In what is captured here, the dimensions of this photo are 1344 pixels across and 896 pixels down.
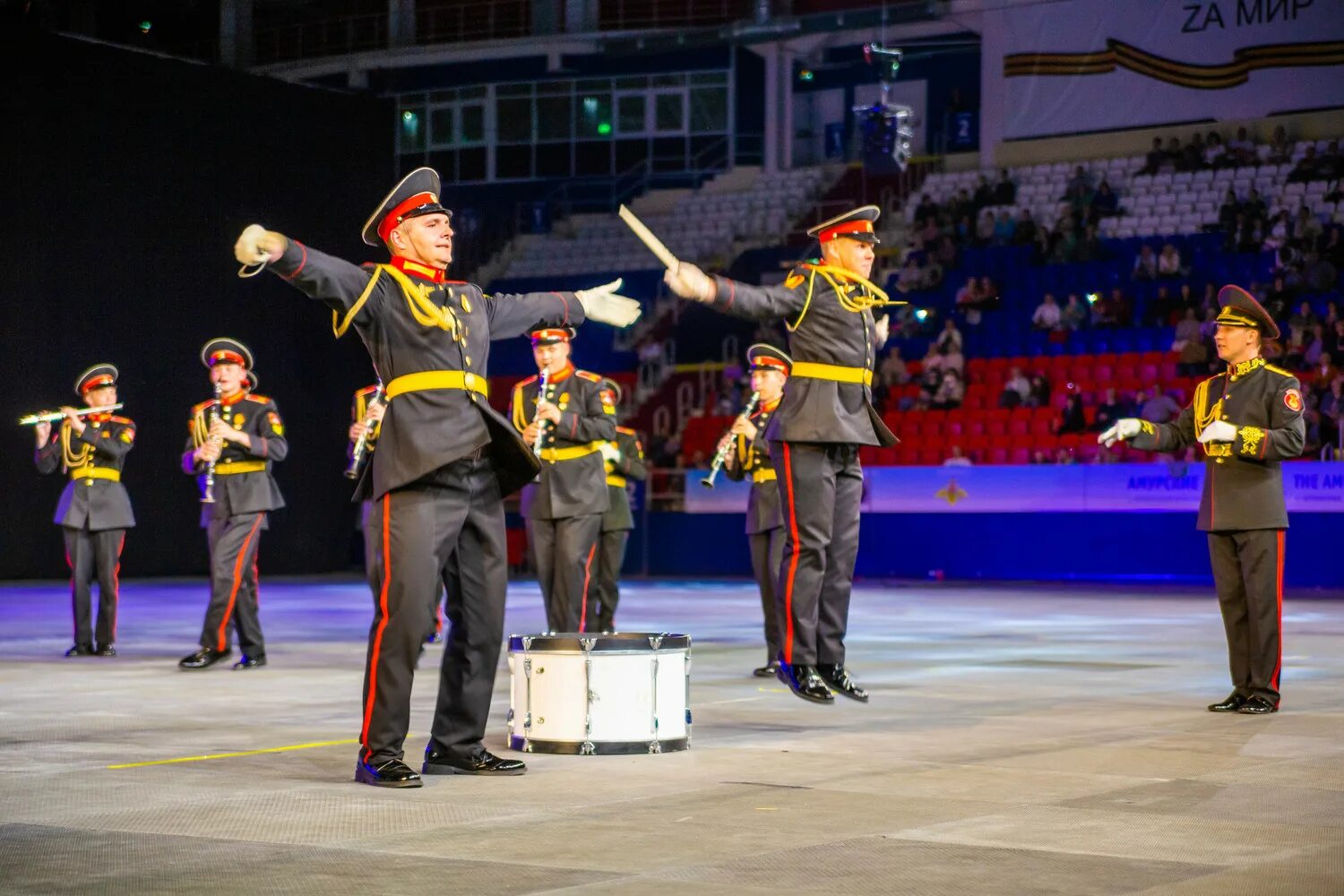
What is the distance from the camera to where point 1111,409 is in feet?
76.6

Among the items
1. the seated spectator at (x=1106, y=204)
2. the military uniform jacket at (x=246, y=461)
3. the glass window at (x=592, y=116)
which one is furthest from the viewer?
the glass window at (x=592, y=116)

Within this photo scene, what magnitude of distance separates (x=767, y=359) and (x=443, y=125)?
26.5 metres

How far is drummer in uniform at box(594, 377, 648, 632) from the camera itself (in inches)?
513

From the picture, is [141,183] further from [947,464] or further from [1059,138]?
[1059,138]

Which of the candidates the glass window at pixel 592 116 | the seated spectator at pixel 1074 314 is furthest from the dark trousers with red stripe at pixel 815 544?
the glass window at pixel 592 116

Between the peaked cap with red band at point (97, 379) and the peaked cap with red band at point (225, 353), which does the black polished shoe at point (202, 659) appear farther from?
the peaked cap with red band at point (97, 379)

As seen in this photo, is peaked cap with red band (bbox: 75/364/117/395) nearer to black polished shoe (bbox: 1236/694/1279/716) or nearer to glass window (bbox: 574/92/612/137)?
black polished shoe (bbox: 1236/694/1279/716)

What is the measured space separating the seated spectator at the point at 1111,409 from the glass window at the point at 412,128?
1820cm

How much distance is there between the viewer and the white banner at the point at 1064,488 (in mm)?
21141

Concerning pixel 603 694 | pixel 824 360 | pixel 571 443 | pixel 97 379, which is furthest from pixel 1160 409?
pixel 603 694

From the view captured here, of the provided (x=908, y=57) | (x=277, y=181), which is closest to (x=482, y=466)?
(x=277, y=181)

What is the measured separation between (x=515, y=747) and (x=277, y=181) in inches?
761

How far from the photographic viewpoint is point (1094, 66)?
1124 inches

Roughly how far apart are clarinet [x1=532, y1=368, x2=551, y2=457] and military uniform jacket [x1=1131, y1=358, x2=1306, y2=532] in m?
3.62
